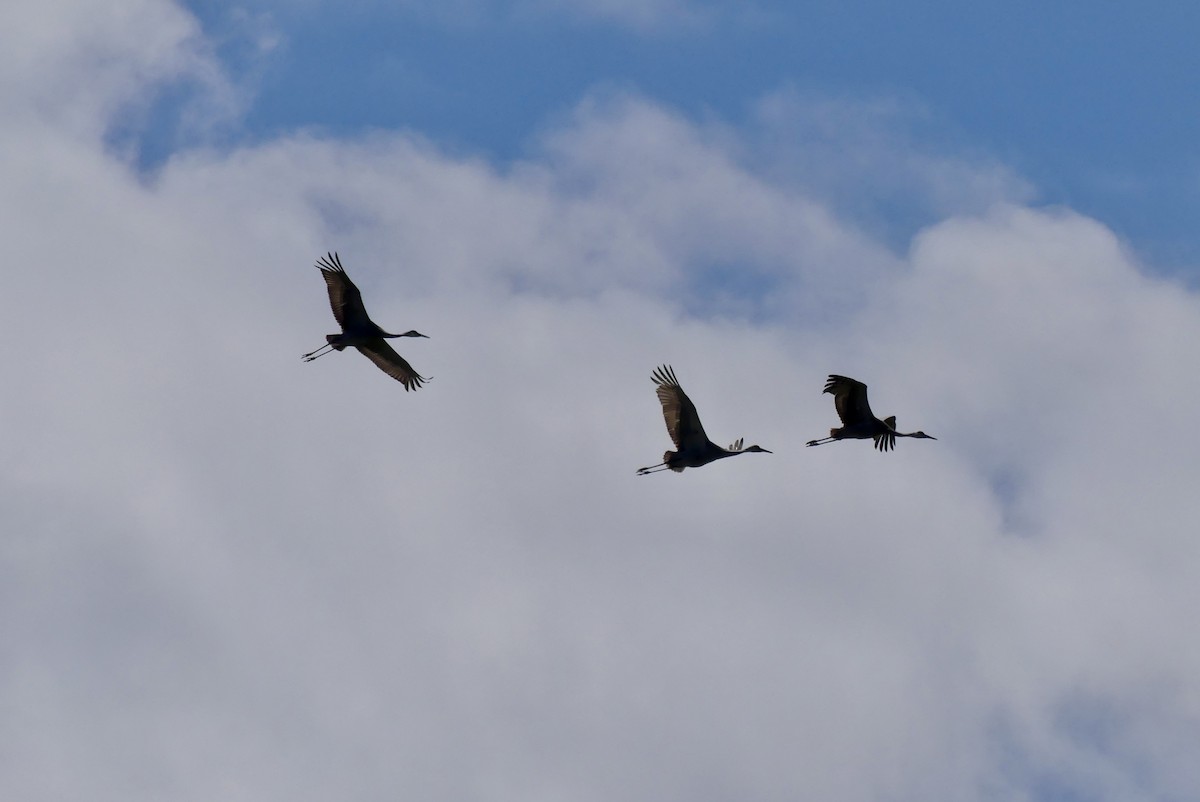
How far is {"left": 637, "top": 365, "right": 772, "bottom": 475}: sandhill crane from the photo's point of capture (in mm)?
53969

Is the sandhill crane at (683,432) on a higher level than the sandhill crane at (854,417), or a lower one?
lower

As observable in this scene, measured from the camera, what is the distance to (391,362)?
60.1 m

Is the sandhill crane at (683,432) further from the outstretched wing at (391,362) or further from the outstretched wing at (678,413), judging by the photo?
the outstretched wing at (391,362)

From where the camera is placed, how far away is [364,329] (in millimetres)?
58250

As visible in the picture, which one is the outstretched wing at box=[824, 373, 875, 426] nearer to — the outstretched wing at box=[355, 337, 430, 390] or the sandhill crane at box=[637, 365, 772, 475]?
the sandhill crane at box=[637, 365, 772, 475]

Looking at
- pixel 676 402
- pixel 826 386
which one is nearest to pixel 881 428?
pixel 826 386

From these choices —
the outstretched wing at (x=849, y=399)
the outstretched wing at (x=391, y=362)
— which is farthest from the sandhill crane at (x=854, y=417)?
the outstretched wing at (x=391, y=362)

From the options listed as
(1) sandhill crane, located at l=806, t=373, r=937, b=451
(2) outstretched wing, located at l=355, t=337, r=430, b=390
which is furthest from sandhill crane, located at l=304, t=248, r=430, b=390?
(1) sandhill crane, located at l=806, t=373, r=937, b=451

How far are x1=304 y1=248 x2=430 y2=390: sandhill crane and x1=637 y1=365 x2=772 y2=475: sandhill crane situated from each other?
9303 millimetres

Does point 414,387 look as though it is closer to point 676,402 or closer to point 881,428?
point 676,402

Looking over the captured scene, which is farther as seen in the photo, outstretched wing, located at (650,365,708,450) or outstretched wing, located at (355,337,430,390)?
outstretched wing, located at (355,337,430,390)

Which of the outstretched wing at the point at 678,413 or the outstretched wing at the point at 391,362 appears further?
the outstretched wing at the point at 391,362

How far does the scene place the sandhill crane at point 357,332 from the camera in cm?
5694

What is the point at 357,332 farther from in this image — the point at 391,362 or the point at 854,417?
the point at 854,417
